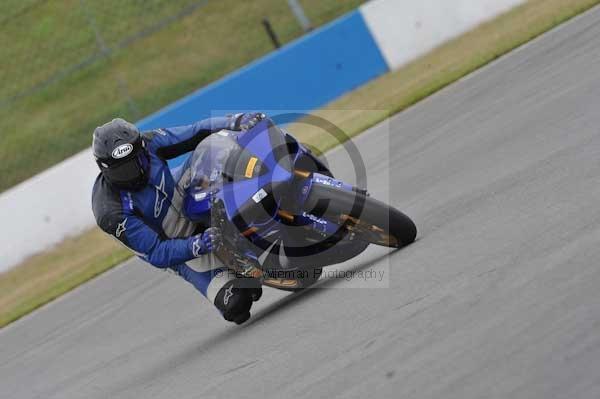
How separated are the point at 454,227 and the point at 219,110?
29.3 ft

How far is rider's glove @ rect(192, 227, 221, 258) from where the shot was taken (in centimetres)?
618

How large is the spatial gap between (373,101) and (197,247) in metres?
8.76

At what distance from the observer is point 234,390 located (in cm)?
562

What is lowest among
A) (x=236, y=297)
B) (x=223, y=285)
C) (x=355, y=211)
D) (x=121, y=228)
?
(x=236, y=297)

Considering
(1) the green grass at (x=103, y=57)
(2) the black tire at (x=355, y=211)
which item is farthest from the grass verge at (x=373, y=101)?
(2) the black tire at (x=355, y=211)

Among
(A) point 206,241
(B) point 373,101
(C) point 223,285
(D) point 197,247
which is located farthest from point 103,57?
(A) point 206,241

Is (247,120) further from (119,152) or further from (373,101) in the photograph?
(373,101)

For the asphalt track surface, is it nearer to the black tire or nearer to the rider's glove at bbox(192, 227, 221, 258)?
the black tire

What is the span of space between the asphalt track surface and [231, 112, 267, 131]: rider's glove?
1234 millimetres

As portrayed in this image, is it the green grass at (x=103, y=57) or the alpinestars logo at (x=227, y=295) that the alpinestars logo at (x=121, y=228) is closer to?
the alpinestars logo at (x=227, y=295)

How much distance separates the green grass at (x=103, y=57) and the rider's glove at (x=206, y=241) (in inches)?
408

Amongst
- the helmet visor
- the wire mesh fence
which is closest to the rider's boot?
the helmet visor

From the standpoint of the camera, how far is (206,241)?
20.5ft

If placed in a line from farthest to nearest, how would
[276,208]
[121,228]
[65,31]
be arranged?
[65,31] < [121,228] < [276,208]
